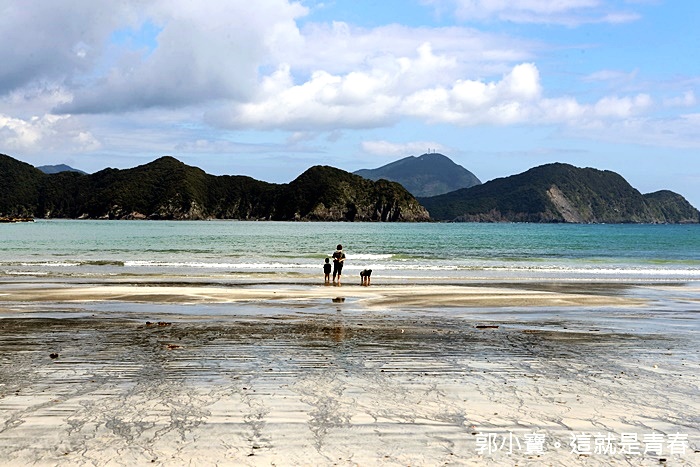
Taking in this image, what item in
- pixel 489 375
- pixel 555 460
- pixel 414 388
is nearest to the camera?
pixel 555 460

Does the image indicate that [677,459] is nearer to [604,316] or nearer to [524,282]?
[604,316]

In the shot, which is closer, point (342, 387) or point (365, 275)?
point (342, 387)

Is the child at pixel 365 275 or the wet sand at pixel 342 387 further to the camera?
the child at pixel 365 275

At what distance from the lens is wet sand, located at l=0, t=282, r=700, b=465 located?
7461 mm

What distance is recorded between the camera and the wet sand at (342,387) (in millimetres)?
7461

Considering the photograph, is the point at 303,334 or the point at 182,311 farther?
the point at 182,311

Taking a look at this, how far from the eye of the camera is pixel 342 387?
10195 mm

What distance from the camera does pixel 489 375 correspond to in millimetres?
11281

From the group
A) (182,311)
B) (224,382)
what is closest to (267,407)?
(224,382)

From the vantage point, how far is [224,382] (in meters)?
10.4

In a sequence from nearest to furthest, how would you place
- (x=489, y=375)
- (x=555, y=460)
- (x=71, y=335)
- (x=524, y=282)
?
(x=555, y=460)
(x=489, y=375)
(x=71, y=335)
(x=524, y=282)

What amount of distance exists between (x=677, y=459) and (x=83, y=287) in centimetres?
2633

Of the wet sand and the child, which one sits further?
the child

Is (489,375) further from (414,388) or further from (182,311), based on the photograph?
(182,311)
